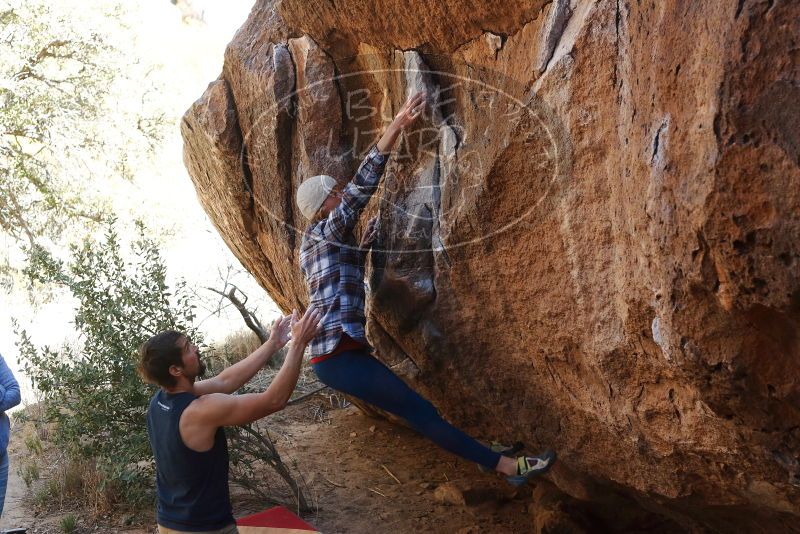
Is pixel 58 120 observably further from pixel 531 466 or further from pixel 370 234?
pixel 531 466

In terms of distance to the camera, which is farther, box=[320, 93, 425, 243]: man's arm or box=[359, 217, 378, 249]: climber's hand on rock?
box=[359, 217, 378, 249]: climber's hand on rock

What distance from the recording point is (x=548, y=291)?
3.46 m

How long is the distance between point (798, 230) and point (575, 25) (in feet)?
4.36

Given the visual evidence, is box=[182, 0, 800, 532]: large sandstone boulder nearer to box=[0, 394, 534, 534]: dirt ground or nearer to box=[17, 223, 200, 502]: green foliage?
box=[0, 394, 534, 534]: dirt ground

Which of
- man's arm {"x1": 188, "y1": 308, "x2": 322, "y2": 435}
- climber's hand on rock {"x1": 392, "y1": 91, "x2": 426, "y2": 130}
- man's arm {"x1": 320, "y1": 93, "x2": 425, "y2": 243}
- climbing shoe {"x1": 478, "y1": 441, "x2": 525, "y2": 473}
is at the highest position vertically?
climber's hand on rock {"x1": 392, "y1": 91, "x2": 426, "y2": 130}

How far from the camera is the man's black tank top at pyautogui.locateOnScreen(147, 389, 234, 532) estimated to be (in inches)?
128

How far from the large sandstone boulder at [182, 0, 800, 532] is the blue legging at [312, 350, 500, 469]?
32 centimetres

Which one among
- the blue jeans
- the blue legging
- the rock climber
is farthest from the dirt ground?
the blue legging

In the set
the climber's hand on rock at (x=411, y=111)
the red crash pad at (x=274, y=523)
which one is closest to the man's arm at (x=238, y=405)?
the climber's hand on rock at (x=411, y=111)

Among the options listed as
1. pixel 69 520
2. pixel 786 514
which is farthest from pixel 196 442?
pixel 69 520

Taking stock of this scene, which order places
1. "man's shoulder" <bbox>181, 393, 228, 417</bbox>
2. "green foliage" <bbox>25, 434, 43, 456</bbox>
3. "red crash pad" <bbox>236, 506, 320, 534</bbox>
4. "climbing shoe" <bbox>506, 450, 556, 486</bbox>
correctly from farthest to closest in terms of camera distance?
"green foliage" <bbox>25, 434, 43, 456</bbox>, "red crash pad" <bbox>236, 506, 320, 534</bbox>, "climbing shoe" <bbox>506, 450, 556, 486</bbox>, "man's shoulder" <bbox>181, 393, 228, 417</bbox>

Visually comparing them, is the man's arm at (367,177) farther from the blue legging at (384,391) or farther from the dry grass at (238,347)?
the dry grass at (238,347)

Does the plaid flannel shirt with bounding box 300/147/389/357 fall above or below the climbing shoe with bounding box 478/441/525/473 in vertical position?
above

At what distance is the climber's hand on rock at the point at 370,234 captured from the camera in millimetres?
4254
